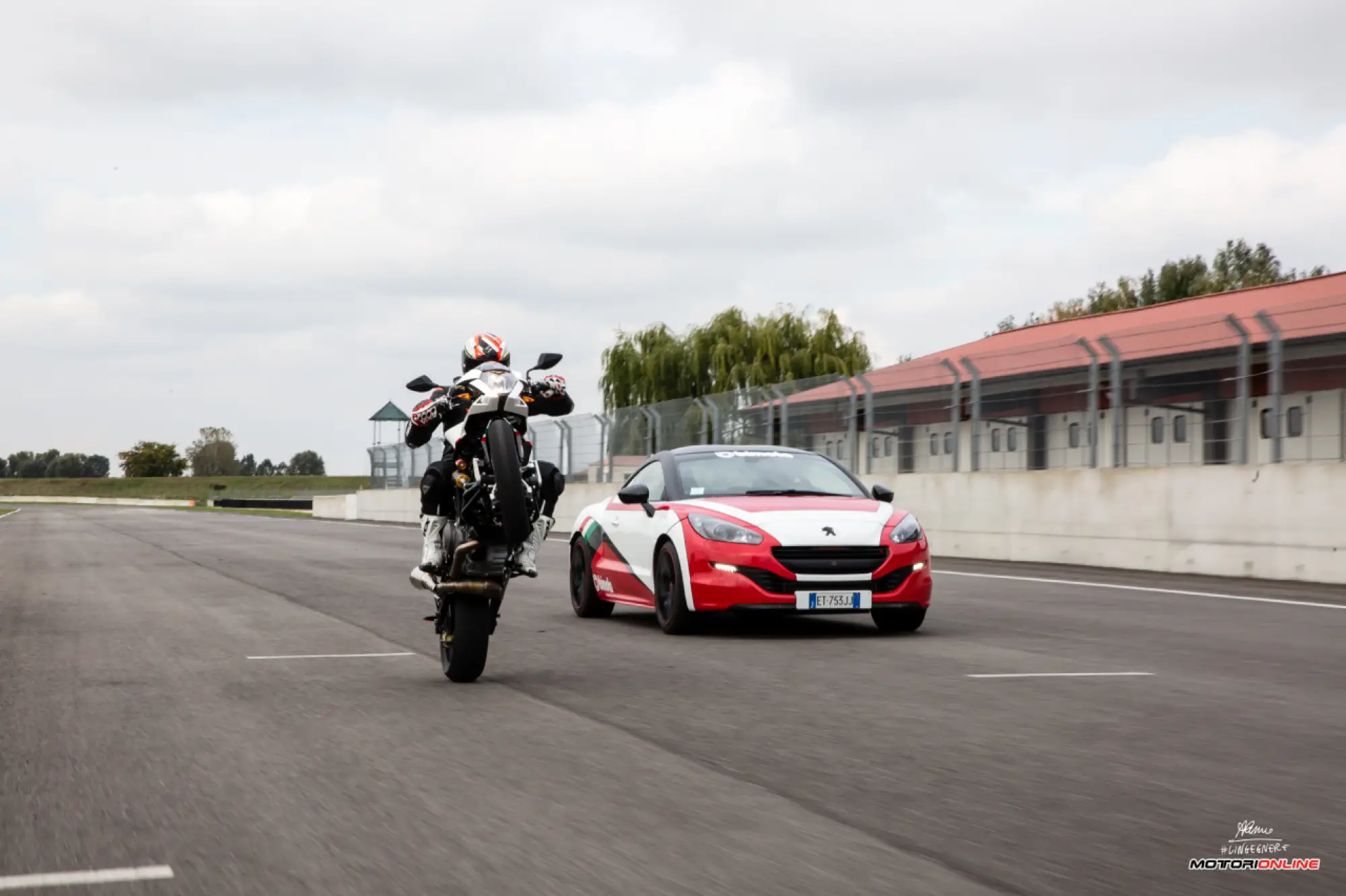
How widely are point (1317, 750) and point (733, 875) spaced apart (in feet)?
9.98

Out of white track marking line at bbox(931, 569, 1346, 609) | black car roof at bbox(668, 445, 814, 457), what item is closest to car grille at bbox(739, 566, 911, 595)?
black car roof at bbox(668, 445, 814, 457)

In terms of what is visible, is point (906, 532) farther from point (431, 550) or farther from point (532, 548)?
point (431, 550)

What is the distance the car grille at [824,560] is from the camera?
11.0 m

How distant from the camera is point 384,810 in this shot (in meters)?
5.38

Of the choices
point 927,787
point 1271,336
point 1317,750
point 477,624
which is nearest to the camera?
point 927,787

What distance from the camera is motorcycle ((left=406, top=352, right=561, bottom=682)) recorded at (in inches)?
325

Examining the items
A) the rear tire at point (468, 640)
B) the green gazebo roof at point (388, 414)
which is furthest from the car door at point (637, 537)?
Result: the green gazebo roof at point (388, 414)

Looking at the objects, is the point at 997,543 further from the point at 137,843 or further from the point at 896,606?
the point at 137,843

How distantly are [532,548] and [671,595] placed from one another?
285 centimetres

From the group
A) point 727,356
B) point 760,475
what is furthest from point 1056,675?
point 727,356

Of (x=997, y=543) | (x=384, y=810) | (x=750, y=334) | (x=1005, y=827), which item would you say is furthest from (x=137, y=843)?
(x=750, y=334)

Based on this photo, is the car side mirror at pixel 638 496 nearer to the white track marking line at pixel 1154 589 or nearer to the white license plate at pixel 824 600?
the white license plate at pixel 824 600

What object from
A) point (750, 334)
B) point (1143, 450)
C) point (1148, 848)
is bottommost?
point (1148, 848)

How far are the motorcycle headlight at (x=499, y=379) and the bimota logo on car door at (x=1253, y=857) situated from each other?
15.3 ft
